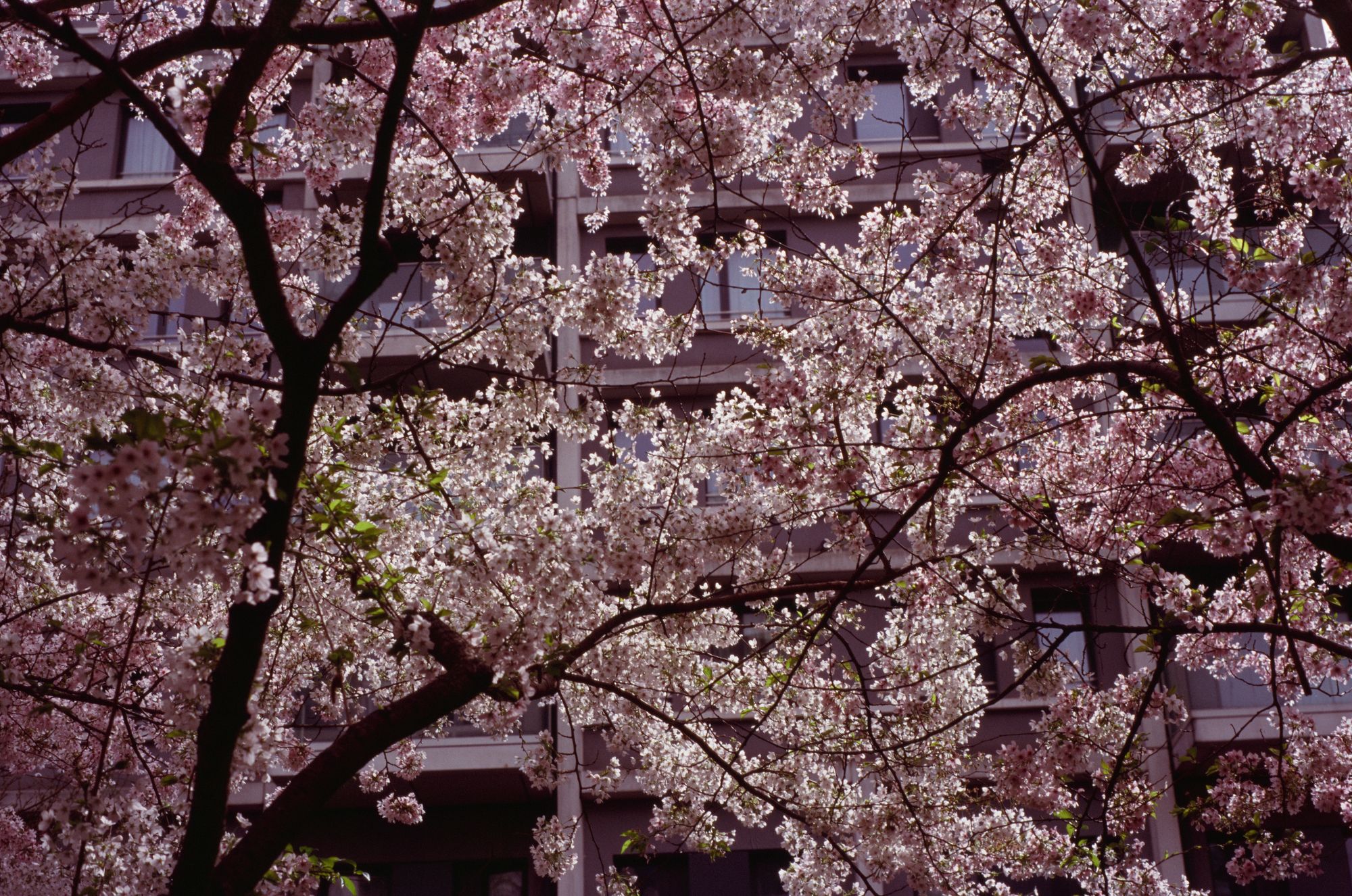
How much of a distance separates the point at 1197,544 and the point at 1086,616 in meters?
1.93

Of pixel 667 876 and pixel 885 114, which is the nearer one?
pixel 667 876

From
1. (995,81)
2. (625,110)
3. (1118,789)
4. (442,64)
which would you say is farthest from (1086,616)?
(442,64)

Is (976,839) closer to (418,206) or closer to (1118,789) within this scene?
(1118,789)

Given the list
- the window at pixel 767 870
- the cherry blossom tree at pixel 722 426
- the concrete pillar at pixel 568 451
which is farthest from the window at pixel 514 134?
the window at pixel 767 870

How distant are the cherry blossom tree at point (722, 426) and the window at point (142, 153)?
7600 mm

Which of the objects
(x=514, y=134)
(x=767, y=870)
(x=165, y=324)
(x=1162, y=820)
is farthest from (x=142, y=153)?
(x=1162, y=820)

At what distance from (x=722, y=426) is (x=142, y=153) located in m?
12.4

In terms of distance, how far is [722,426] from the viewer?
8.00m

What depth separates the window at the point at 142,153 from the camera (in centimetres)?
1628

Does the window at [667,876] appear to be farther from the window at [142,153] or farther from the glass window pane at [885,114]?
the window at [142,153]

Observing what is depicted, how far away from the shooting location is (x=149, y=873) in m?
4.90

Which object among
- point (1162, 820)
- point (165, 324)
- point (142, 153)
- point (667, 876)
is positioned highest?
point (142, 153)

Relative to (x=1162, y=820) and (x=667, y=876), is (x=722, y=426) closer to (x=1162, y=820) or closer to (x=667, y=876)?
(x=667, y=876)

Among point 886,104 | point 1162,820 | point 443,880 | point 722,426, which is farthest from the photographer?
point 886,104
